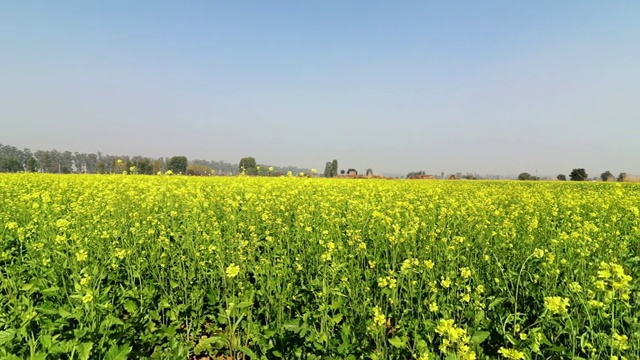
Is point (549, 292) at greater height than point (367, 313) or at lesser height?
greater

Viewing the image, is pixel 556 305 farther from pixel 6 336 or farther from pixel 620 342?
pixel 6 336

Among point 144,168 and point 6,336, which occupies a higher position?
point 144,168

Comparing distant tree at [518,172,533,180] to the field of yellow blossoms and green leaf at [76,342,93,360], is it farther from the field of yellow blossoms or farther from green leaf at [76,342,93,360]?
green leaf at [76,342,93,360]

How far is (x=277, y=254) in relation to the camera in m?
4.75

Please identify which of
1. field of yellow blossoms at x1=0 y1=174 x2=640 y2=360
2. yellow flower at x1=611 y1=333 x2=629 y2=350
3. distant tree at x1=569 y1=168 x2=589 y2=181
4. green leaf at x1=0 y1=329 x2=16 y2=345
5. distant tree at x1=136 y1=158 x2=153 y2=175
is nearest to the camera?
yellow flower at x1=611 y1=333 x2=629 y2=350

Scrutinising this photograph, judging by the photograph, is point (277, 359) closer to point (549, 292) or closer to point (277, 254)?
point (277, 254)

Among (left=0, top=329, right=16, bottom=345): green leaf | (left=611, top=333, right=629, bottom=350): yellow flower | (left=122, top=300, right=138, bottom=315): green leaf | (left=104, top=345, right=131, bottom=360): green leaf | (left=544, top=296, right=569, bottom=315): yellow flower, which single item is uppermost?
(left=544, top=296, right=569, bottom=315): yellow flower

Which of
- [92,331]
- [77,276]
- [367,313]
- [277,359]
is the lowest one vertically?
[277,359]

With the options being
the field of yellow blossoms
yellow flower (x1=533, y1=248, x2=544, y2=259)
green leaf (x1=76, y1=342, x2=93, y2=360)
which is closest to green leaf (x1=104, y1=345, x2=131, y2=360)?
the field of yellow blossoms

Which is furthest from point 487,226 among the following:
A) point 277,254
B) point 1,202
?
point 1,202

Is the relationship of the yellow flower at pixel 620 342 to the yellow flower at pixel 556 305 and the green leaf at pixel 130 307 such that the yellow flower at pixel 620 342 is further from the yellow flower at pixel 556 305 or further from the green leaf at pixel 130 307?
the green leaf at pixel 130 307

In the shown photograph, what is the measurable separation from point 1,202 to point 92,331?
9974 millimetres

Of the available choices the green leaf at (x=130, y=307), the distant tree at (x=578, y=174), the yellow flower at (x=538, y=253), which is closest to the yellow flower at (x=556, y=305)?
the yellow flower at (x=538, y=253)

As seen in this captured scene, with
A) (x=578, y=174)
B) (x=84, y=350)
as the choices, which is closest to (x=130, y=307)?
(x=84, y=350)
